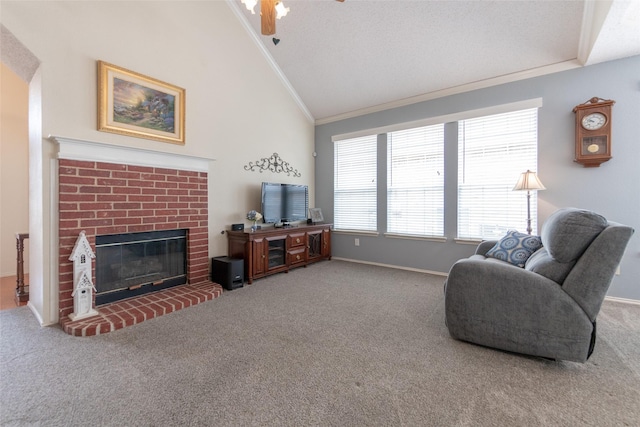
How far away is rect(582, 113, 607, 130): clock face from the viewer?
9.41 feet

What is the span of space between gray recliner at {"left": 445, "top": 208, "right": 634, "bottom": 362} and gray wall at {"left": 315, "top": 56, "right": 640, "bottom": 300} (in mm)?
1744

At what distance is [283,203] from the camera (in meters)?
4.20

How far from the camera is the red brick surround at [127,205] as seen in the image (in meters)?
2.33

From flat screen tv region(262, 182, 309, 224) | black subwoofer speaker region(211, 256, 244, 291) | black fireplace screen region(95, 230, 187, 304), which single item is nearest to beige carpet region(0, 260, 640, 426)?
black fireplace screen region(95, 230, 187, 304)

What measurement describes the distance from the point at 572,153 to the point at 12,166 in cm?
702

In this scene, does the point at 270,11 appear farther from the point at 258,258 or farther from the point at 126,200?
the point at 258,258

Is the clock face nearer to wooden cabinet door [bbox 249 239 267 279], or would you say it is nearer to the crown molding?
the crown molding

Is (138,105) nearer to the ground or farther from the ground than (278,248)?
farther from the ground

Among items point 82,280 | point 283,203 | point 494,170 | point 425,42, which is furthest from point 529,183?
point 82,280

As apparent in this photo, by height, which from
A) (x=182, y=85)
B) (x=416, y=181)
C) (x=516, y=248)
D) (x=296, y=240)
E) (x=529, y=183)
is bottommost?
(x=296, y=240)

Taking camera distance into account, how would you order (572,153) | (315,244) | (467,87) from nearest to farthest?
1. (572,153)
2. (467,87)
3. (315,244)

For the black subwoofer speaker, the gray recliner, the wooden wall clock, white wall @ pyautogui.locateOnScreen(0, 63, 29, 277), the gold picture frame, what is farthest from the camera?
white wall @ pyautogui.locateOnScreen(0, 63, 29, 277)

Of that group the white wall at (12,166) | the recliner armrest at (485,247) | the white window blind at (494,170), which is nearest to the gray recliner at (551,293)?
the recliner armrest at (485,247)

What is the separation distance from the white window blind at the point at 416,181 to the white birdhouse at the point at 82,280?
12.2ft
